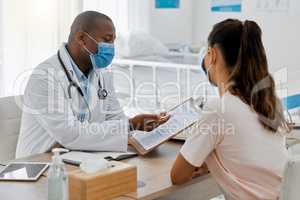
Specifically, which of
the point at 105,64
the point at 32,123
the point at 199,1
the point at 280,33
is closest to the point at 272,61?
the point at 280,33

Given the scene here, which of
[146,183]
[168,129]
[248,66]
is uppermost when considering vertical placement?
[248,66]

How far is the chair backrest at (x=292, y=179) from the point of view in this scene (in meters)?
A: 1.33

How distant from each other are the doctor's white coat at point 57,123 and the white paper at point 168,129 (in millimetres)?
80

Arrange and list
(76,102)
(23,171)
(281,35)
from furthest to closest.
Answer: (281,35) < (76,102) < (23,171)

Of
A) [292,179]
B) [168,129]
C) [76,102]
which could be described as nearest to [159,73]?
[76,102]

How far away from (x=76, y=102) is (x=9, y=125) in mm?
377

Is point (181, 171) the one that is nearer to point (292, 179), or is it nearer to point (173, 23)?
point (292, 179)

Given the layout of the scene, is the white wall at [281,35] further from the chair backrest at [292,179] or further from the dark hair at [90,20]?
the chair backrest at [292,179]

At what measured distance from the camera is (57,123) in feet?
7.12

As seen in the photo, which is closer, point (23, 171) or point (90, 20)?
point (23, 171)

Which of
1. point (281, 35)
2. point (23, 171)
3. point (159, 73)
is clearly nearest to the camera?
point (23, 171)

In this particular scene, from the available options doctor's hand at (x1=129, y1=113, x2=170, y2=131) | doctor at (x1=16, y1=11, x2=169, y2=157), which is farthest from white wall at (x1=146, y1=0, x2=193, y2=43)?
doctor's hand at (x1=129, y1=113, x2=170, y2=131)

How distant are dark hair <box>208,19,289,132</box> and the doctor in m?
0.63

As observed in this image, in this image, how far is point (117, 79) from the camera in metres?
3.98
